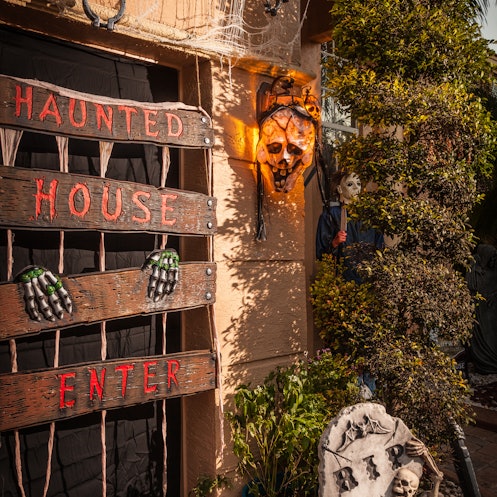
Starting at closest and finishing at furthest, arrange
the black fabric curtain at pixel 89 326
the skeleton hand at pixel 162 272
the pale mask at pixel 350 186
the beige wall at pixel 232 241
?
the black fabric curtain at pixel 89 326
the skeleton hand at pixel 162 272
the beige wall at pixel 232 241
the pale mask at pixel 350 186

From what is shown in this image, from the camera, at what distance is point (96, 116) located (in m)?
2.97

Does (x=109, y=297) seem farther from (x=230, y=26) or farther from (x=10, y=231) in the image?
(x=230, y=26)

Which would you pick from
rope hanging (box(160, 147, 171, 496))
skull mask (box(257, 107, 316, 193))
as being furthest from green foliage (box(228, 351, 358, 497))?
skull mask (box(257, 107, 316, 193))

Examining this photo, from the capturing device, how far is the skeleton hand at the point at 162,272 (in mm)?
3158

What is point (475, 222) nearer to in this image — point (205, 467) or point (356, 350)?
point (356, 350)

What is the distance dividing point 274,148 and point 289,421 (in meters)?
1.96

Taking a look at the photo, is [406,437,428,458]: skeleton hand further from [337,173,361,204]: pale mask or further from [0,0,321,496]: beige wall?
[337,173,361,204]: pale mask

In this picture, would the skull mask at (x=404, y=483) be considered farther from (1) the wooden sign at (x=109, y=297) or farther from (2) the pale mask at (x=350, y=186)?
(2) the pale mask at (x=350, y=186)

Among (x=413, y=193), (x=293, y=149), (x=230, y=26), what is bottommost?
(x=413, y=193)

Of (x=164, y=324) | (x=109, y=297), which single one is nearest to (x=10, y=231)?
(x=109, y=297)

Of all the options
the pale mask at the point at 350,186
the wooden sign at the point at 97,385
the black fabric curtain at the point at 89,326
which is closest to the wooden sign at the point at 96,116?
the black fabric curtain at the point at 89,326

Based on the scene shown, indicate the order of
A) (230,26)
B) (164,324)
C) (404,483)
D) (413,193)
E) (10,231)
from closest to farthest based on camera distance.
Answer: (10,231) < (404,483) < (164,324) < (230,26) < (413,193)

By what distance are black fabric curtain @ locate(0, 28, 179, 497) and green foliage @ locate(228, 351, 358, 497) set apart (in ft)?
2.20

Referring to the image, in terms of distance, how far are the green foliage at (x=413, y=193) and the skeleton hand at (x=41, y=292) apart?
6.67ft
